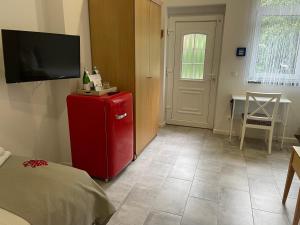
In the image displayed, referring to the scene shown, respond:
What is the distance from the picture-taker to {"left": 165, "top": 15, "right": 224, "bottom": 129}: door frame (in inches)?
157

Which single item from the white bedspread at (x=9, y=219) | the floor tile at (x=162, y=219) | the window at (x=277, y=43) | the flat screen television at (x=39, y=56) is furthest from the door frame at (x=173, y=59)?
the white bedspread at (x=9, y=219)

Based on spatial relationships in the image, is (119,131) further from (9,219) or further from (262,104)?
(262,104)

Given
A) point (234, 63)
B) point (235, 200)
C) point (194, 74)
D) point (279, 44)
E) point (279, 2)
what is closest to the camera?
point (235, 200)

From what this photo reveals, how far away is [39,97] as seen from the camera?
247 centimetres

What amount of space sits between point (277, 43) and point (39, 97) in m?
3.46

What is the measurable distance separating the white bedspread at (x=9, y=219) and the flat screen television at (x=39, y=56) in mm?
1162

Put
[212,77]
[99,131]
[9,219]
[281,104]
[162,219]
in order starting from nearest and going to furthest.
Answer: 1. [9,219]
2. [162,219]
3. [99,131]
4. [281,104]
5. [212,77]

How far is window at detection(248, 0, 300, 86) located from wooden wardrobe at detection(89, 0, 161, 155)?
1.73 m

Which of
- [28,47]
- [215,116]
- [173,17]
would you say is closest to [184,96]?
[215,116]

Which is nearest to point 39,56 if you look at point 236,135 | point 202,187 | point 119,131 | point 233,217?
point 119,131

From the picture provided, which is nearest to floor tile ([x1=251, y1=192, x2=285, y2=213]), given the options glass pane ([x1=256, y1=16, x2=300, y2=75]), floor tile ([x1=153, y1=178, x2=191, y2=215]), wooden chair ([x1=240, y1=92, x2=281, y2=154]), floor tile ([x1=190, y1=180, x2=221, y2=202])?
floor tile ([x1=190, y1=180, x2=221, y2=202])

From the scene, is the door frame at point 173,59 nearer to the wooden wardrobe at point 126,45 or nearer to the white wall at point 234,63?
the white wall at point 234,63

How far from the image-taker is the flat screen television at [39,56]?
1843 mm

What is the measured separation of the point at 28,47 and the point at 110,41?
104 cm
